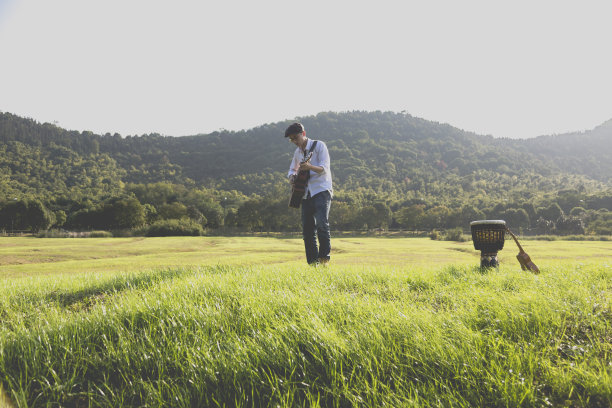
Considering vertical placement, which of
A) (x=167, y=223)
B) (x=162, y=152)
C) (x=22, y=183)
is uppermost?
(x=162, y=152)

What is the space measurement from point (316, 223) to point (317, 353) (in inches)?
172

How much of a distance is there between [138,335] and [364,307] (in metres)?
1.89

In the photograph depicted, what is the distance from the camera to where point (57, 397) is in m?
1.87

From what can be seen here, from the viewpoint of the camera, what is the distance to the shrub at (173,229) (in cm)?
6008

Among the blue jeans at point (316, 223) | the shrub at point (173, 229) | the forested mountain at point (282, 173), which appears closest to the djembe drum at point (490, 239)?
the blue jeans at point (316, 223)

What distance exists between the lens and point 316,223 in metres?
6.37

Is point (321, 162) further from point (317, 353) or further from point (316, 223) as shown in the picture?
point (317, 353)

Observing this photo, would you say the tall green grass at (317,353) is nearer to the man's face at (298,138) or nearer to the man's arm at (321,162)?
the man's arm at (321,162)

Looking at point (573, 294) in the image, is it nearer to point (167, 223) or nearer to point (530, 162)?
point (167, 223)

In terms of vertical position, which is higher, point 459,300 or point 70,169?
point 70,169

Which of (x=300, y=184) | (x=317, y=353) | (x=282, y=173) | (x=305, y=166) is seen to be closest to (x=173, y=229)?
(x=300, y=184)

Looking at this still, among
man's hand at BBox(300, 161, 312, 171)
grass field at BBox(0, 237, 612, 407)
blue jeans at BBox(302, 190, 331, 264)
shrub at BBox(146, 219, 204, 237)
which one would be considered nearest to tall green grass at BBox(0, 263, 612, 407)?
grass field at BBox(0, 237, 612, 407)

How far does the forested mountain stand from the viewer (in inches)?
3590

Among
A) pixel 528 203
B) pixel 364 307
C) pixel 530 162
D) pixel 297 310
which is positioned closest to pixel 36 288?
pixel 297 310
